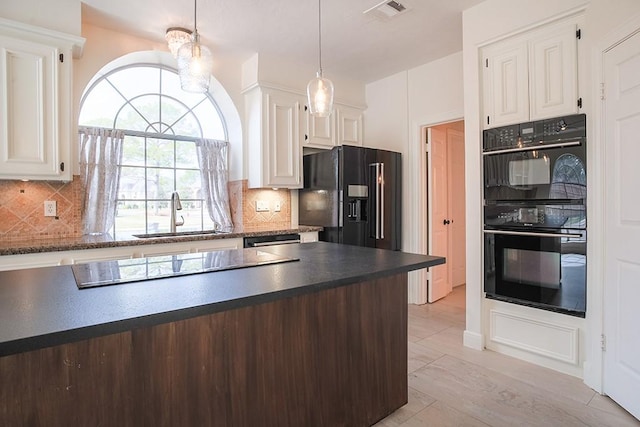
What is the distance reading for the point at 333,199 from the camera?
12.7ft

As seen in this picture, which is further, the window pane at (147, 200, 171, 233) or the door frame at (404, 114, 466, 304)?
the door frame at (404, 114, 466, 304)

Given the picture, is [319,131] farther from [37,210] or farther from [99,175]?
[37,210]

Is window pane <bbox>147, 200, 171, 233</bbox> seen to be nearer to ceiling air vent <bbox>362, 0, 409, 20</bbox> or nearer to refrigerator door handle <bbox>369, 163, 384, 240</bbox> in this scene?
refrigerator door handle <bbox>369, 163, 384, 240</bbox>

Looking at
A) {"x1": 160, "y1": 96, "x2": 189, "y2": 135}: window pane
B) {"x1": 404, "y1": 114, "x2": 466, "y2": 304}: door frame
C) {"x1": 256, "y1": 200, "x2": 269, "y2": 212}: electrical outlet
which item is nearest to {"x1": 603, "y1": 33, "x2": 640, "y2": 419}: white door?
{"x1": 404, "y1": 114, "x2": 466, "y2": 304}: door frame

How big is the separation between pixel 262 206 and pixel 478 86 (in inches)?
100

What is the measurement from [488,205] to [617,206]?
2.79 feet

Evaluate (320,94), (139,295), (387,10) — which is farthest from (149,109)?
(139,295)

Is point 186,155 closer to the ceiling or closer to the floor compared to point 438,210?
closer to the ceiling

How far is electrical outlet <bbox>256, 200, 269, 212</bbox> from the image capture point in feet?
13.7

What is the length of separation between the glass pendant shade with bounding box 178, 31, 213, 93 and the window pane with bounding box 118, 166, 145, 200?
2.07 meters

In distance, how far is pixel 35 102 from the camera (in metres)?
2.63

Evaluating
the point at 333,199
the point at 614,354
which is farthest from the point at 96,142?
the point at 614,354

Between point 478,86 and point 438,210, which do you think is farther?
point 438,210

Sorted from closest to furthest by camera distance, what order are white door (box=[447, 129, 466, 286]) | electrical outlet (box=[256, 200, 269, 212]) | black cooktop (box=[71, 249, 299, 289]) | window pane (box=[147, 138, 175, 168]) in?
black cooktop (box=[71, 249, 299, 289]), window pane (box=[147, 138, 175, 168]), electrical outlet (box=[256, 200, 269, 212]), white door (box=[447, 129, 466, 286])
